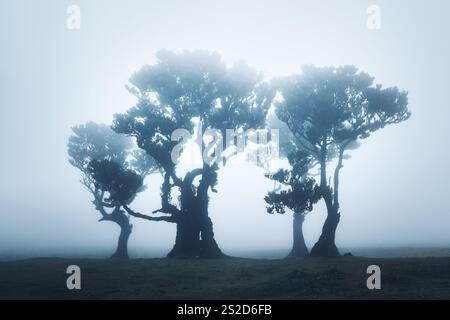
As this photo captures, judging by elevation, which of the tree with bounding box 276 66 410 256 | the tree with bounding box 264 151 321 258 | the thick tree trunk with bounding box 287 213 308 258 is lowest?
the thick tree trunk with bounding box 287 213 308 258

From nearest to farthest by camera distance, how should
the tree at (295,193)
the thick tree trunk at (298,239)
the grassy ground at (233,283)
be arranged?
the grassy ground at (233,283)
the tree at (295,193)
the thick tree trunk at (298,239)

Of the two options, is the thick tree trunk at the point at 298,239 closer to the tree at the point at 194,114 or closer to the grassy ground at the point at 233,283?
the tree at the point at 194,114

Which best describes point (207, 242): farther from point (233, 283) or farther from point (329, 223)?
point (233, 283)

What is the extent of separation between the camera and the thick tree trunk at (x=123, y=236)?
51.0 metres

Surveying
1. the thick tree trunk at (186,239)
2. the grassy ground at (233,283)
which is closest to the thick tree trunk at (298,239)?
the thick tree trunk at (186,239)

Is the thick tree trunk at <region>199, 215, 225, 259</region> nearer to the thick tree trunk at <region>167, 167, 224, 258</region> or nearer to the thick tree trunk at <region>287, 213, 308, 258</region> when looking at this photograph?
the thick tree trunk at <region>167, 167, 224, 258</region>

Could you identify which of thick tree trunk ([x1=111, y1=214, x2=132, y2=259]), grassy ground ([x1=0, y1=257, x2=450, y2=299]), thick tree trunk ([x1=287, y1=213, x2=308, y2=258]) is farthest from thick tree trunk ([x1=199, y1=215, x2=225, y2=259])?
thick tree trunk ([x1=111, y1=214, x2=132, y2=259])

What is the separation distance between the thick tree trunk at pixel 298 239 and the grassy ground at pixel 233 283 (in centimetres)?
2554

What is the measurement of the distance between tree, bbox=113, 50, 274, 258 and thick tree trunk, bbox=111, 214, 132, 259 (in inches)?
522

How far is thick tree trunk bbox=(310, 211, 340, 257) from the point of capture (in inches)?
1435

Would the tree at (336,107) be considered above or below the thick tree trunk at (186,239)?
above

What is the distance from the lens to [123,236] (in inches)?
2041
